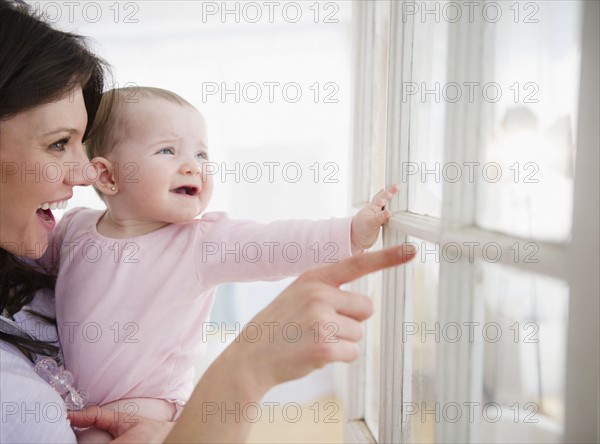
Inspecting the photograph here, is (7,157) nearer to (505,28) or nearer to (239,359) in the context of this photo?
(239,359)

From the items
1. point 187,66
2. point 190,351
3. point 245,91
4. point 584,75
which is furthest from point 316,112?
point 584,75

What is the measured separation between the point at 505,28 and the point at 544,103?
0.45 ft

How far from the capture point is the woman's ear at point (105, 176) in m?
1.27

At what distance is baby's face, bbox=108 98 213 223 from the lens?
4.10 ft

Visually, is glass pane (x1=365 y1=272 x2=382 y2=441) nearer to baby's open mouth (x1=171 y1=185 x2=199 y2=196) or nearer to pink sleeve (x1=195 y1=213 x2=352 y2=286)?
pink sleeve (x1=195 y1=213 x2=352 y2=286)

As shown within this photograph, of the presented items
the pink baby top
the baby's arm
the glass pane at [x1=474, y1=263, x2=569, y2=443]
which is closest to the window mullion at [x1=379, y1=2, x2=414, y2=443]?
the pink baby top

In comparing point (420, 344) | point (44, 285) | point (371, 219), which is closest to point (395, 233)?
point (371, 219)

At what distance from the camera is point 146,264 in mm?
1289

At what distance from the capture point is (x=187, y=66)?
439cm

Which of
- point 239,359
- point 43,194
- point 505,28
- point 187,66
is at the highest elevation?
point 187,66

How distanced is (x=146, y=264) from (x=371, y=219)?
52cm

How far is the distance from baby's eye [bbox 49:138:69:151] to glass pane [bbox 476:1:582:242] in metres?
0.74

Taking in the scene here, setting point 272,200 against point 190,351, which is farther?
point 272,200

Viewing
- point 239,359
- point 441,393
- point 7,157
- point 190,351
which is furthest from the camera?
point 190,351
